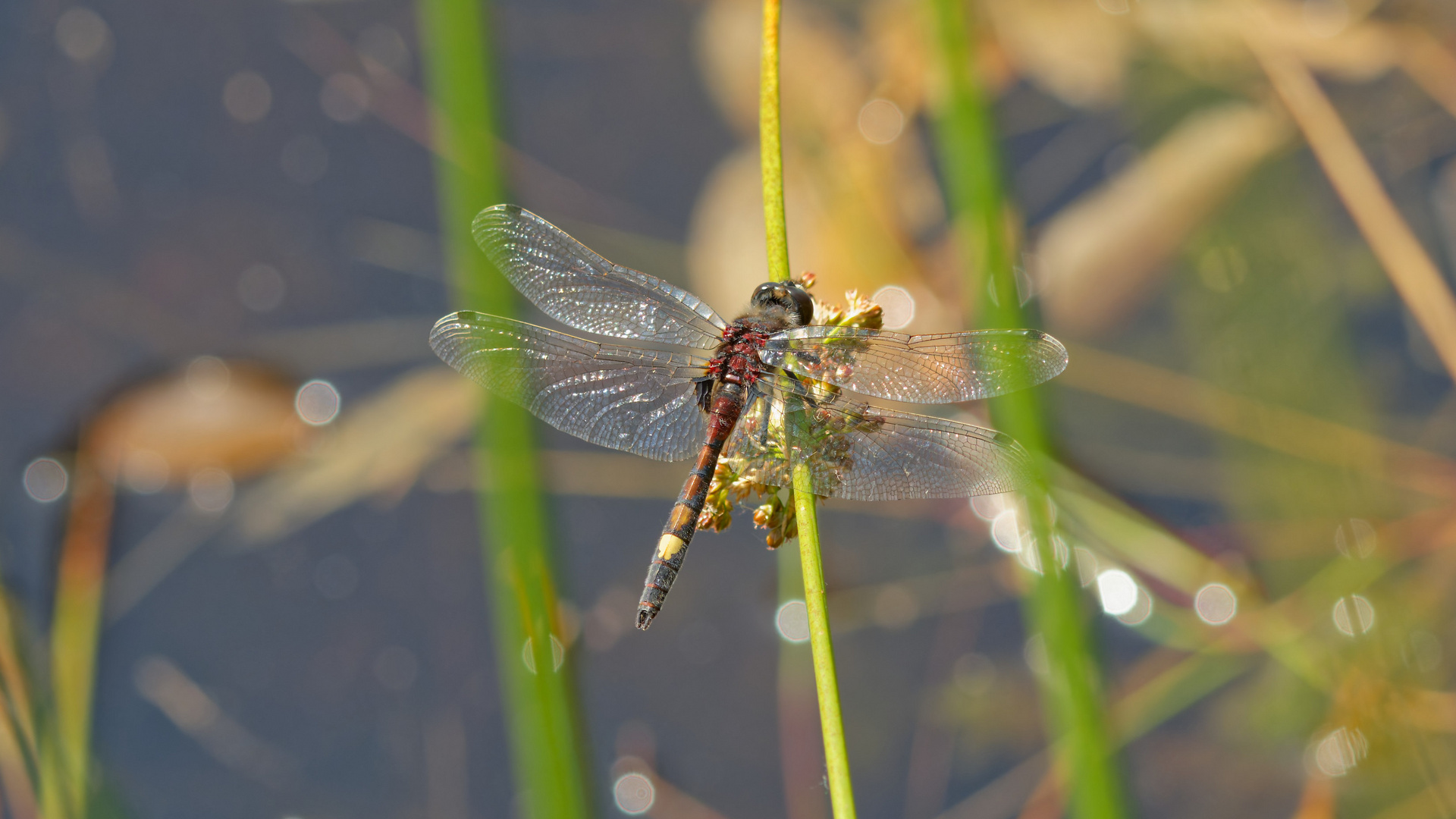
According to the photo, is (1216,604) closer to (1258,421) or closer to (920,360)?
(1258,421)

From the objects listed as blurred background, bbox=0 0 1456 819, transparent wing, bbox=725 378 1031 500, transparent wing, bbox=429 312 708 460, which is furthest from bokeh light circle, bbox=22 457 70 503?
transparent wing, bbox=725 378 1031 500

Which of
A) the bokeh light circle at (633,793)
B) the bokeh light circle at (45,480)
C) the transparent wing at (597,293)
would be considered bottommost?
the bokeh light circle at (633,793)

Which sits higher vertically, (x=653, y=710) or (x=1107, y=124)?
(x=1107, y=124)

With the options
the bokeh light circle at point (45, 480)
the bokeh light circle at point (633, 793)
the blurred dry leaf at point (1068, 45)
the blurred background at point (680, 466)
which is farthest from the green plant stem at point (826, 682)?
the blurred dry leaf at point (1068, 45)

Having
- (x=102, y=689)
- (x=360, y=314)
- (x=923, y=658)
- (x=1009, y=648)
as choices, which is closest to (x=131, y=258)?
(x=360, y=314)

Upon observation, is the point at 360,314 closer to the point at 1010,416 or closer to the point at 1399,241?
the point at 1010,416

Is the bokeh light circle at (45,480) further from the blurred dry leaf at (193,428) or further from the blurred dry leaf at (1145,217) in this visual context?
the blurred dry leaf at (1145,217)

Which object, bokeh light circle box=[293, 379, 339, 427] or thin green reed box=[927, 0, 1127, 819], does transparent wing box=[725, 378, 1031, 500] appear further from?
bokeh light circle box=[293, 379, 339, 427]
